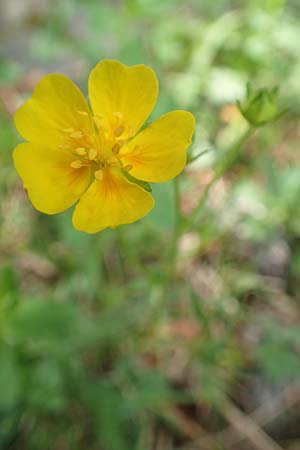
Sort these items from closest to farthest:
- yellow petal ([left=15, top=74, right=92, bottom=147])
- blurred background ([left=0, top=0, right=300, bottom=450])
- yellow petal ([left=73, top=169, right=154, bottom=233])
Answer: yellow petal ([left=73, top=169, right=154, bottom=233]) → yellow petal ([left=15, top=74, right=92, bottom=147]) → blurred background ([left=0, top=0, right=300, bottom=450])

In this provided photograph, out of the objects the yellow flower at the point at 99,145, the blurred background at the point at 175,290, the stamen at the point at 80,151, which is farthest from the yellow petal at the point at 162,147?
the blurred background at the point at 175,290

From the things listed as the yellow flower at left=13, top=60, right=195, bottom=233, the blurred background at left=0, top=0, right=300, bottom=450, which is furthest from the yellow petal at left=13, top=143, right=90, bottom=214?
the blurred background at left=0, top=0, right=300, bottom=450

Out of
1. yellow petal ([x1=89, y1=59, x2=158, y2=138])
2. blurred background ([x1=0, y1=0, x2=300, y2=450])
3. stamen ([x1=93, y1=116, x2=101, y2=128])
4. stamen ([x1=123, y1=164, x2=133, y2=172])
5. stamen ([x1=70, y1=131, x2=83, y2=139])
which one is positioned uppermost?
yellow petal ([x1=89, y1=59, x2=158, y2=138])

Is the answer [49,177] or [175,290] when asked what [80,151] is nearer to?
[49,177]

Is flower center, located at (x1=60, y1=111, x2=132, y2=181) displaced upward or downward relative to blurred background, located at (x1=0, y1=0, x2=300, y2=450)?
upward

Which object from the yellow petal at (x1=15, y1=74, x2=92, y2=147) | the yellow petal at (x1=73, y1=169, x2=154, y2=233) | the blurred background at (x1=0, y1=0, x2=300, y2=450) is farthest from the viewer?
the blurred background at (x1=0, y1=0, x2=300, y2=450)

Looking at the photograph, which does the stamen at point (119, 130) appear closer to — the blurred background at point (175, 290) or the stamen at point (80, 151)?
the stamen at point (80, 151)

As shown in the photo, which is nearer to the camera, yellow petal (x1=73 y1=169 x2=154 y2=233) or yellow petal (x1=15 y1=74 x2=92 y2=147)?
yellow petal (x1=73 y1=169 x2=154 y2=233)

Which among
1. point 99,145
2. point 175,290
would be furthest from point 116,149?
point 175,290

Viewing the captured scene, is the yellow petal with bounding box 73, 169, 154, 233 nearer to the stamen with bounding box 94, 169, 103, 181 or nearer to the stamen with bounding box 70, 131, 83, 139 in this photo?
the stamen with bounding box 94, 169, 103, 181

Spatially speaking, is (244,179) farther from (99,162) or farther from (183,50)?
(99,162)
